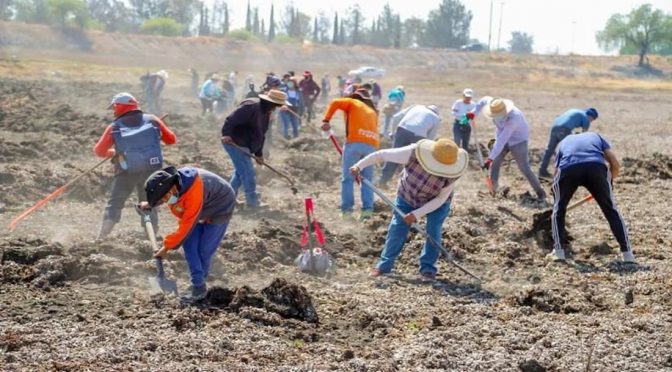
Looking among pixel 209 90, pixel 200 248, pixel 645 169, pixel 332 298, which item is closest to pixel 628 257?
pixel 332 298

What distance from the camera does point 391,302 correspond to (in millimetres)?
7453

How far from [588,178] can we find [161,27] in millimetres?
82788

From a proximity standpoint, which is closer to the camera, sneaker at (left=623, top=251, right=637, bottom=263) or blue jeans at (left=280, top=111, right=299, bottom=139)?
sneaker at (left=623, top=251, right=637, bottom=263)

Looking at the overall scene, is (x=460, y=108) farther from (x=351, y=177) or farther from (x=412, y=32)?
(x=412, y=32)

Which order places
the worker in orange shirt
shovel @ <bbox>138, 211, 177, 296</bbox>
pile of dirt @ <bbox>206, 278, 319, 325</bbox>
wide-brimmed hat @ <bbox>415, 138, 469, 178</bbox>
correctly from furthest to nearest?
the worker in orange shirt
wide-brimmed hat @ <bbox>415, 138, 469, 178</bbox>
shovel @ <bbox>138, 211, 177, 296</bbox>
pile of dirt @ <bbox>206, 278, 319, 325</bbox>

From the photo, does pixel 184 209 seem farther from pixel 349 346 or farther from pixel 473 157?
pixel 473 157

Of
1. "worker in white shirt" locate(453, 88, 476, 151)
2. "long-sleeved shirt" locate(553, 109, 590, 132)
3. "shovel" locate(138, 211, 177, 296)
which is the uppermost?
"long-sleeved shirt" locate(553, 109, 590, 132)

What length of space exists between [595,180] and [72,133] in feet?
39.5

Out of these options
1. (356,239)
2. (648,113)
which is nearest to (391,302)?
(356,239)

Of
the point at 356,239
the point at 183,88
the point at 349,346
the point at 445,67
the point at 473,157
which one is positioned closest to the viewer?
the point at 349,346

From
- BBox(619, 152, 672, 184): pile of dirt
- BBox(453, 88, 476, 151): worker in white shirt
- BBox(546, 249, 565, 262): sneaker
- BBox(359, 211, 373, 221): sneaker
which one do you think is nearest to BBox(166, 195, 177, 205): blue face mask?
BBox(546, 249, 565, 262): sneaker

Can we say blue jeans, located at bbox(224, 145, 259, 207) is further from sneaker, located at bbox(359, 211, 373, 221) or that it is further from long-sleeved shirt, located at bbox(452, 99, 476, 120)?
long-sleeved shirt, located at bbox(452, 99, 476, 120)

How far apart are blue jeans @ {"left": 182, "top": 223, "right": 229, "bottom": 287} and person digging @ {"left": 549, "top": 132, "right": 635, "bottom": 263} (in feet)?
12.5

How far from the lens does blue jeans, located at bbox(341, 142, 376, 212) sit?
11047mm
